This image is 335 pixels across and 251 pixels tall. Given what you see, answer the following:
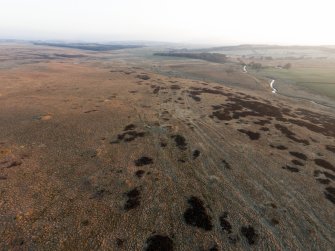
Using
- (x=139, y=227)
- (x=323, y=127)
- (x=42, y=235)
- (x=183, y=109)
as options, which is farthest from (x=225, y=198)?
(x=323, y=127)

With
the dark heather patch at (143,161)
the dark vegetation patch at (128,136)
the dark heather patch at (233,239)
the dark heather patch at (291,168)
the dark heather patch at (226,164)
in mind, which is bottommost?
the dark heather patch at (291,168)

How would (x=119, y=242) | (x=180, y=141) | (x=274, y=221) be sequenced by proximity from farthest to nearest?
(x=180, y=141) → (x=274, y=221) → (x=119, y=242)

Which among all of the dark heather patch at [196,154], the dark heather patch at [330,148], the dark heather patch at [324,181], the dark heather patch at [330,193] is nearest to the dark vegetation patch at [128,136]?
the dark heather patch at [196,154]

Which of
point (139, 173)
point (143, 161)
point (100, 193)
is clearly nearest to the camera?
point (100, 193)

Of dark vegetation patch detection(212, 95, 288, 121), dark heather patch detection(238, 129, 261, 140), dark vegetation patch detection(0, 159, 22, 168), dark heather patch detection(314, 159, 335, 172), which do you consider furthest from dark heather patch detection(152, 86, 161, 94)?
dark heather patch detection(314, 159, 335, 172)

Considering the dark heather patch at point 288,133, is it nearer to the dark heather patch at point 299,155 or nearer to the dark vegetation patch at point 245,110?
the dark vegetation patch at point 245,110

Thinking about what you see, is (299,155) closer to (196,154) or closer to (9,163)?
(196,154)

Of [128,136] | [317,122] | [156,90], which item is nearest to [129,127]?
[128,136]
